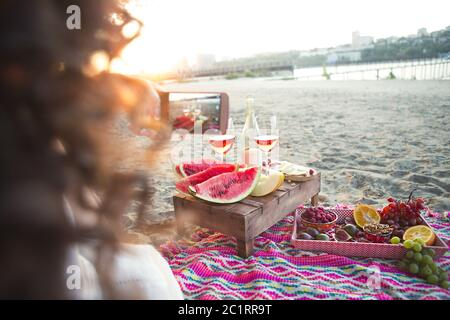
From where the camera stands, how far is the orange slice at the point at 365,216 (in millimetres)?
2863

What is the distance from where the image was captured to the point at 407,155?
536 cm

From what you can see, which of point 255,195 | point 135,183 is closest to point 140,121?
point 135,183

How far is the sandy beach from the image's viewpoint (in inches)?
152

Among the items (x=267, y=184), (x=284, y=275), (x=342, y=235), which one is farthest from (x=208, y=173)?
(x=342, y=235)

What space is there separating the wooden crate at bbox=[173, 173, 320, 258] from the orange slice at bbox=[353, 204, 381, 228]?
0.53 metres

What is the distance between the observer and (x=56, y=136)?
54cm

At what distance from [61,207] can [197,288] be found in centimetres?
197

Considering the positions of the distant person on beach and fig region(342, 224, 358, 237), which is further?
fig region(342, 224, 358, 237)

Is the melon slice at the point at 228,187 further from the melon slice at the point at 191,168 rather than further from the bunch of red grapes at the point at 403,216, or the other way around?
the bunch of red grapes at the point at 403,216

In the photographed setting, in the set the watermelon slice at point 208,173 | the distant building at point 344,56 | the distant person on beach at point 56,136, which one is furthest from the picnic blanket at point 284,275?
the distant building at point 344,56

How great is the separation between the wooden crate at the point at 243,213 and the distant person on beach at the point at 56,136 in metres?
1.85

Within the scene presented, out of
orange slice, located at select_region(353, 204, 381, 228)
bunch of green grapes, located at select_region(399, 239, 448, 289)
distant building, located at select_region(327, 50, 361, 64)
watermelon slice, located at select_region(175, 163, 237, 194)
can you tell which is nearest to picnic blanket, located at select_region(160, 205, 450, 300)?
bunch of green grapes, located at select_region(399, 239, 448, 289)

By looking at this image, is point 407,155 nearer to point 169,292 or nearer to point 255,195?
point 255,195

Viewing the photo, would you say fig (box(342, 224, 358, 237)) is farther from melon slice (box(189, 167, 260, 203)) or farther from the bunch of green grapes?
melon slice (box(189, 167, 260, 203))
